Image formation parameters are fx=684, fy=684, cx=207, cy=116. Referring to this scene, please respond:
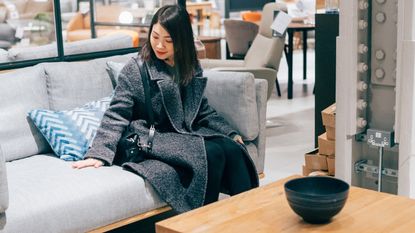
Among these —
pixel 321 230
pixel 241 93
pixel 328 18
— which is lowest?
pixel 321 230

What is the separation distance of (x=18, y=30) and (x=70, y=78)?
6.39 feet

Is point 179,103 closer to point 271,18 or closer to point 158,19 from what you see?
point 158,19

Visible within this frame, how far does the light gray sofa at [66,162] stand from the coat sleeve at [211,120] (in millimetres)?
70

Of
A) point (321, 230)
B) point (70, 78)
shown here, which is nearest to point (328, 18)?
point (70, 78)

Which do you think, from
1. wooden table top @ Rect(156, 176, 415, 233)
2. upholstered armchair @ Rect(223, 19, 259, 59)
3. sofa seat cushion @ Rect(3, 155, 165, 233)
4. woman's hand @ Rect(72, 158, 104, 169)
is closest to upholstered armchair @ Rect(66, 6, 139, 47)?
upholstered armchair @ Rect(223, 19, 259, 59)

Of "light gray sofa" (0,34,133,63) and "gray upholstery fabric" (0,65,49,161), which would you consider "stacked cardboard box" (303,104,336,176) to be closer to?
"light gray sofa" (0,34,133,63)

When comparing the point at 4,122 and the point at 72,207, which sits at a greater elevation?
the point at 4,122

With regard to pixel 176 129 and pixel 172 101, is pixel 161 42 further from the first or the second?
pixel 176 129

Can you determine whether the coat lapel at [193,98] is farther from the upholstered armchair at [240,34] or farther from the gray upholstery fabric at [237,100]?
the upholstered armchair at [240,34]

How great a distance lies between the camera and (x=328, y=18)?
402cm

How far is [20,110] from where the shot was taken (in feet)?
10.1

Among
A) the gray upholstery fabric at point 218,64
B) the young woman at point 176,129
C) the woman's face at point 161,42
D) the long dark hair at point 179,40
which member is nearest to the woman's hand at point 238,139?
the young woman at point 176,129

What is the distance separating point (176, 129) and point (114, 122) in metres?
0.28

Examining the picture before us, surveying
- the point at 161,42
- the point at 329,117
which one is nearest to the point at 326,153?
the point at 329,117
